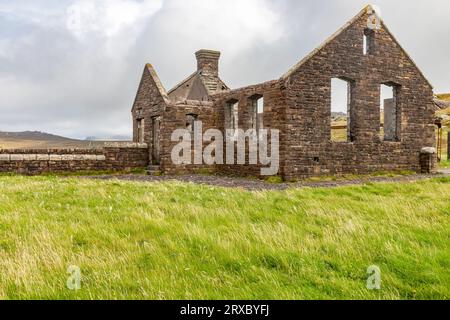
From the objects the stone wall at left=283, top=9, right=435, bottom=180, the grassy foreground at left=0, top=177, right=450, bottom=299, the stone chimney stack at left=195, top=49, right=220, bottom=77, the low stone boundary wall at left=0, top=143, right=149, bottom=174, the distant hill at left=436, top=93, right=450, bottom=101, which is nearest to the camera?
the grassy foreground at left=0, top=177, right=450, bottom=299

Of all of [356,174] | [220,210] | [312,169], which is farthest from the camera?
[356,174]

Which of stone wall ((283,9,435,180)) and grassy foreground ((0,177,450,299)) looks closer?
grassy foreground ((0,177,450,299))

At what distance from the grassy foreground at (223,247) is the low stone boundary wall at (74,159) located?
9.73m

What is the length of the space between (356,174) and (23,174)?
14117 mm

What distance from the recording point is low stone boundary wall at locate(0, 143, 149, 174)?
1848 cm

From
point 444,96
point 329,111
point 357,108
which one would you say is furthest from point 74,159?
point 444,96

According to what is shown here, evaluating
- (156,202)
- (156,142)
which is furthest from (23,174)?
(156,202)

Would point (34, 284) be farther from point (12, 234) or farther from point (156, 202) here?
point (156, 202)

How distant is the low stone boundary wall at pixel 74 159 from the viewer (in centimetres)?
1848

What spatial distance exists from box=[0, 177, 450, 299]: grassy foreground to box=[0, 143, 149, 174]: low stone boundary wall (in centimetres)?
973

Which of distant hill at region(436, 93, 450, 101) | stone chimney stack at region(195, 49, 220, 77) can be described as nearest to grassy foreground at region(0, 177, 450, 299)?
stone chimney stack at region(195, 49, 220, 77)

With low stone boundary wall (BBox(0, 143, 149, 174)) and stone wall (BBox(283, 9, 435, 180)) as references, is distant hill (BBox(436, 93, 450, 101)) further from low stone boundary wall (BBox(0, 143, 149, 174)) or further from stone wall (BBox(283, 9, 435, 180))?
low stone boundary wall (BBox(0, 143, 149, 174))

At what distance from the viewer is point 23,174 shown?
18.5 meters

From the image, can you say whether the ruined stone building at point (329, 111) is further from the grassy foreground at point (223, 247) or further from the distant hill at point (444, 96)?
the distant hill at point (444, 96)
